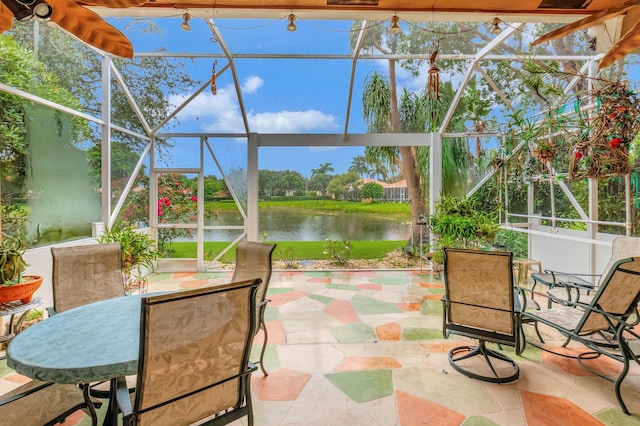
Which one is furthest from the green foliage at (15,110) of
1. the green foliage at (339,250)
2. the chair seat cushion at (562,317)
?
the chair seat cushion at (562,317)

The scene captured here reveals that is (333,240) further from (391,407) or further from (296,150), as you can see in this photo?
(391,407)

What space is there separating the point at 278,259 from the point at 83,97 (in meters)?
4.30

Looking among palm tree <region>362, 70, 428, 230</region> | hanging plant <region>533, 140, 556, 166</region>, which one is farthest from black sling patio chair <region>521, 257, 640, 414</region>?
palm tree <region>362, 70, 428, 230</region>

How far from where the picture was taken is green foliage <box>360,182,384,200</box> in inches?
272

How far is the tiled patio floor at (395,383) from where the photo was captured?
2084mm

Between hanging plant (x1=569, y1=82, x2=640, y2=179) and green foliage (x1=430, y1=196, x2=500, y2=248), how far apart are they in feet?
4.73

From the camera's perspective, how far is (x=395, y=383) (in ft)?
8.09

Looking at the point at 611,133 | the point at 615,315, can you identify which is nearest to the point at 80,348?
the point at 615,315

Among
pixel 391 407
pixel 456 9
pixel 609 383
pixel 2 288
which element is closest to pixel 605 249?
pixel 609 383

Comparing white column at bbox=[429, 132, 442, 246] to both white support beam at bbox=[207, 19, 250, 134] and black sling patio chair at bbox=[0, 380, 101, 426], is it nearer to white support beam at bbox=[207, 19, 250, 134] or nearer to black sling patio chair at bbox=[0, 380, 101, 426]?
white support beam at bbox=[207, 19, 250, 134]

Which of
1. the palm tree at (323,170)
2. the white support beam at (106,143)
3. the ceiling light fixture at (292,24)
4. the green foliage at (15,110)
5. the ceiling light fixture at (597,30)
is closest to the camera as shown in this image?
the ceiling light fixture at (292,24)

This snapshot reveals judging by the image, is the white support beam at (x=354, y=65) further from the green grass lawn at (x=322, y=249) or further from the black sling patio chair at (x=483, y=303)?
the black sling patio chair at (x=483, y=303)

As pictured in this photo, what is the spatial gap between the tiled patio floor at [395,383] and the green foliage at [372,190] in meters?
3.30

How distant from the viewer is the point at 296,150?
21.5 feet
